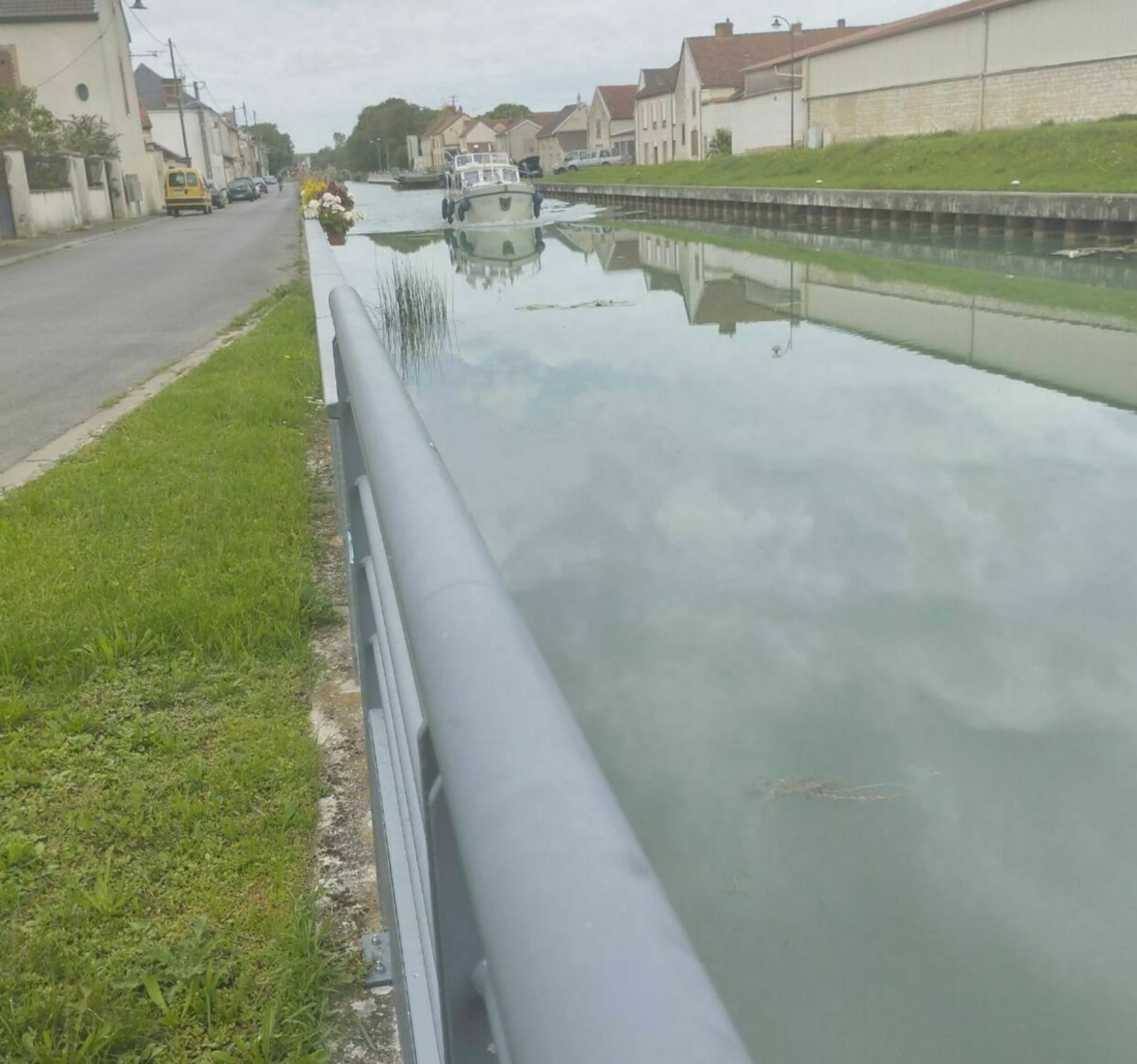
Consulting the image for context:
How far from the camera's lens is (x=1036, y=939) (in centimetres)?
362

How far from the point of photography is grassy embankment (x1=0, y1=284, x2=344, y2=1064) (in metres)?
2.27

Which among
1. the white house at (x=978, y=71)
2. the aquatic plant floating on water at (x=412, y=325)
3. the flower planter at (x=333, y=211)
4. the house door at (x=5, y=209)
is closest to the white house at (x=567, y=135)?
the white house at (x=978, y=71)

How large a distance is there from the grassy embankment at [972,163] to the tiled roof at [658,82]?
27687mm

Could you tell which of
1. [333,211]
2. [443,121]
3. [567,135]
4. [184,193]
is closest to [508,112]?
[443,121]

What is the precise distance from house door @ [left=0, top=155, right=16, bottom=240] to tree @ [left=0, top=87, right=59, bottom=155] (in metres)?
2.28

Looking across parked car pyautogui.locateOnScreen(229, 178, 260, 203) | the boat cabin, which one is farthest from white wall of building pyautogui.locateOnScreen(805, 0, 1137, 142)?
parked car pyautogui.locateOnScreen(229, 178, 260, 203)

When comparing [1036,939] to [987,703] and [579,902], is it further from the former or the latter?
[579,902]

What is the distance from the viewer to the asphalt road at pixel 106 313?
8.62 meters

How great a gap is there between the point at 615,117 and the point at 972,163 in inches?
2440

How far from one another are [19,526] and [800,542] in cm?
381

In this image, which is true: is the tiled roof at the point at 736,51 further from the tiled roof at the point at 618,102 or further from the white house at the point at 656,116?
the tiled roof at the point at 618,102

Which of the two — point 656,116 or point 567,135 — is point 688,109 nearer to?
point 656,116

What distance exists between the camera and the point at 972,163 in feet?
95.9

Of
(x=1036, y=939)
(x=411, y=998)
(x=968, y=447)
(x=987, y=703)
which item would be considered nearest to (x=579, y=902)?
(x=411, y=998)
